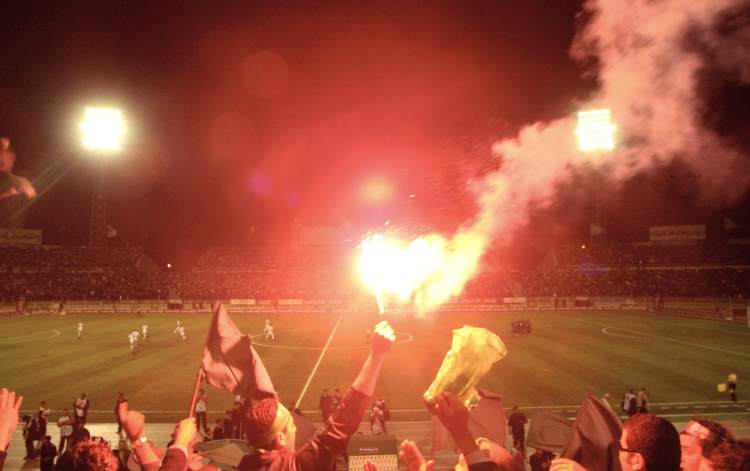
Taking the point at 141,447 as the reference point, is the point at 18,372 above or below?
below

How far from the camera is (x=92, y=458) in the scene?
122 inches

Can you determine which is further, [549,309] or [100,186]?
[100,186]

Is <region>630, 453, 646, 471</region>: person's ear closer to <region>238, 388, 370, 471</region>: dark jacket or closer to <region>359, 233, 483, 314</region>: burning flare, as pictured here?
<region>238, 388, 370, 471</region>: dark jacket

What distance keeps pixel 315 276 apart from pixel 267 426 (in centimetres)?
6322

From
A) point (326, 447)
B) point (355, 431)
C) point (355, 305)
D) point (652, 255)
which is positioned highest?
point (652, 255)

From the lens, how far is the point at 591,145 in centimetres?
1543

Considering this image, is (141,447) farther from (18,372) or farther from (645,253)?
(645,253)

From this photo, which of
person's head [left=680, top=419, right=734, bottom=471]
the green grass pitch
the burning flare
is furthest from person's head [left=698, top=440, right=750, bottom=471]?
the green grass pitch

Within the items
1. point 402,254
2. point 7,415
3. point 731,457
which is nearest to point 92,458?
point 7,415

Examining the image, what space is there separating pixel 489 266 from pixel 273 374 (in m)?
47.5

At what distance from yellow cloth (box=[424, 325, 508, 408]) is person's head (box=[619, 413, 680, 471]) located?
91 centimetres

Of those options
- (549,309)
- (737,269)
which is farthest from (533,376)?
(737,269)

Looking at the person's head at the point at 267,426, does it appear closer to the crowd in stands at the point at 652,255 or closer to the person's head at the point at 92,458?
the person's head at the point at 92,458

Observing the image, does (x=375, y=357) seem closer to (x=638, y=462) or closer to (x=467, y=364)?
(x=467, y=364)
